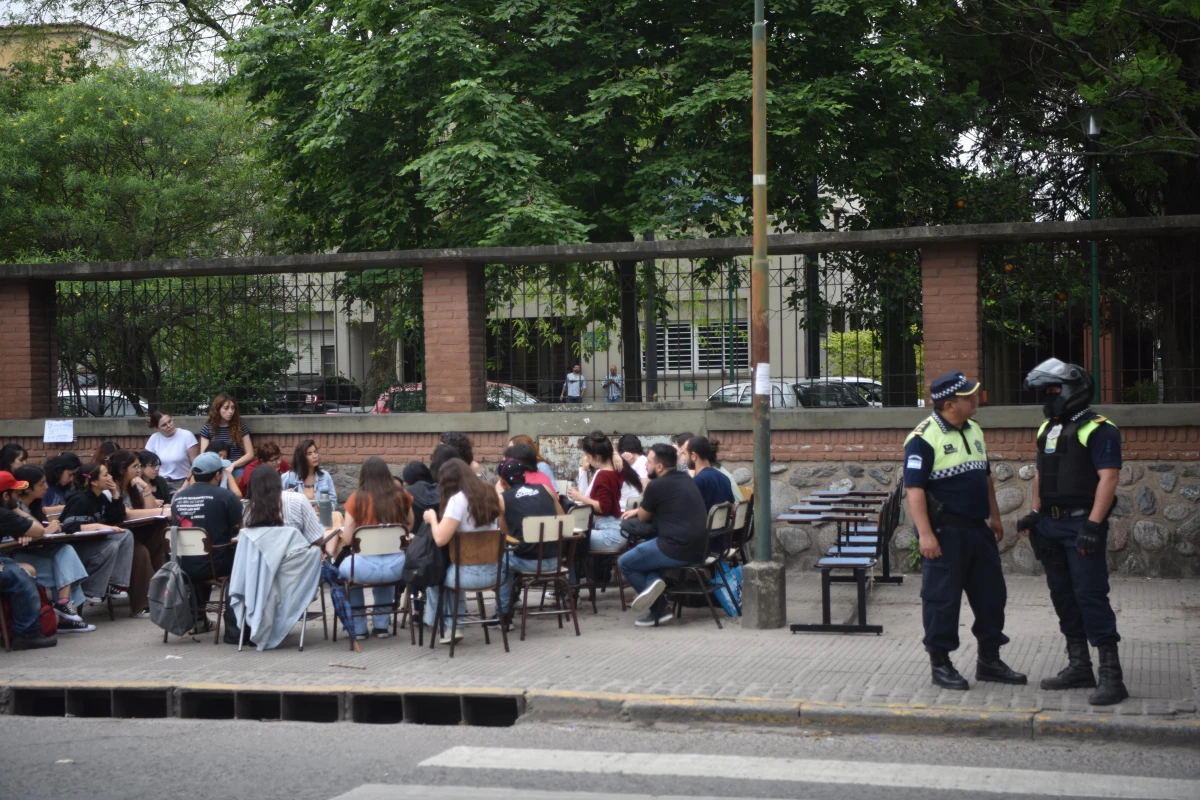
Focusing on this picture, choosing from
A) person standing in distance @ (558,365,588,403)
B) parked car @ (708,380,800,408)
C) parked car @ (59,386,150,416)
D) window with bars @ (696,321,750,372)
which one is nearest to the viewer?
parked car @ (708,380,800,408)

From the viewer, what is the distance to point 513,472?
10906 mm

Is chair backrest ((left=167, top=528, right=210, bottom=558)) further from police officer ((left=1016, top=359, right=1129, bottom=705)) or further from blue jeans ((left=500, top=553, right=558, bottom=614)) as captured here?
police officer ((left=1016, top=359, right=1129, bottom=705))

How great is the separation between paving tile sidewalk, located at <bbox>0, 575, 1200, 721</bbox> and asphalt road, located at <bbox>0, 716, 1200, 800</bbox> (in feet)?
→ 1.91

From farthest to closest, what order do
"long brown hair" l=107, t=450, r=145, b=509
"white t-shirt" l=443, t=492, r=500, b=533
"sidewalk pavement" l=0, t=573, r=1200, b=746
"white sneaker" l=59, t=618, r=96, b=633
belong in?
"long brown hair" l=107, t=450, r=145, b=509 < "white sneaker" l=59, t=618, r=96, b=633 < "white t-shirt" l=443, t=492, r=500, b=533 < "sidewalk pavement" l=0, t=573, r=1200, b=746

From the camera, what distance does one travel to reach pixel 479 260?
14031mm

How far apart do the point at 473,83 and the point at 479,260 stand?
205 inches

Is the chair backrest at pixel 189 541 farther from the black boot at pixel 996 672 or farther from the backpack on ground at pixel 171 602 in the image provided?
the black boot at pixel 996 672

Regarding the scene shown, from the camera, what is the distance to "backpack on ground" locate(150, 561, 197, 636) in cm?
1030

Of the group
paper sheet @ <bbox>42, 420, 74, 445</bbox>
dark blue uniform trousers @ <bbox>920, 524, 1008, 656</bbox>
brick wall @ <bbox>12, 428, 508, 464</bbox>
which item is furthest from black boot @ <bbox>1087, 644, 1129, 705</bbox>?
paper sheet @ <bbox>42, 420, 74, 445</bbox>

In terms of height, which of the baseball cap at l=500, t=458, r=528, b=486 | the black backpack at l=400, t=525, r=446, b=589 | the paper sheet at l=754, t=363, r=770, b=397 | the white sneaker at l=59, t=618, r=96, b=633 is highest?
the paper sheet at l=754, t=363, r=770, b=397

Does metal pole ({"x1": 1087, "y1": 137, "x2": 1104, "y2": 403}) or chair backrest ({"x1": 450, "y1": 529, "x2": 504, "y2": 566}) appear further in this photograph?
metal pole ({"x1": 1087, "y1": 137, "x2": 1104, "y2": 403})

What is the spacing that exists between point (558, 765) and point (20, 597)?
Result: 18.6 feet

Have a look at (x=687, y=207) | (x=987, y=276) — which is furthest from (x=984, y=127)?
(x=987, y=276)

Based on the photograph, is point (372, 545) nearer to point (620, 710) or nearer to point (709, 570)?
point (709, 570)
